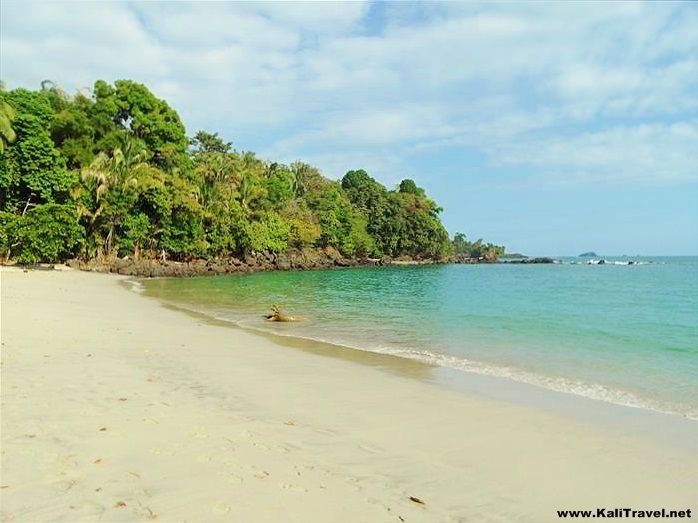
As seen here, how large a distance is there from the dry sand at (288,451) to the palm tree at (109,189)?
36.8 metres

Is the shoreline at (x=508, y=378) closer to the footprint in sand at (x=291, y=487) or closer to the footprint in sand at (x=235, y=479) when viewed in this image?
the footprint in sand at (x=291, y=487)

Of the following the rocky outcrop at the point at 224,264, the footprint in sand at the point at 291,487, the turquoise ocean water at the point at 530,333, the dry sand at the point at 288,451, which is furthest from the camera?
the rocky outcrop at the point at 224,264

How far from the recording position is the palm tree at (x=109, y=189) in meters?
41.8

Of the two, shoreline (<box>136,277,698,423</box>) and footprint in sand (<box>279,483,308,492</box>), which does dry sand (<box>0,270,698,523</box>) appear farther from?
shoreline (<box>136,277,698,423</box>)

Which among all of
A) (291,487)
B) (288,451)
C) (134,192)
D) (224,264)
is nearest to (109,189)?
(134,192)

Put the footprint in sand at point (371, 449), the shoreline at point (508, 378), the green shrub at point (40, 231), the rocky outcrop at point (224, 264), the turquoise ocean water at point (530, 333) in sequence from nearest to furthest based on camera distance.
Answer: the footprint in sand at point (371, 449) → the shoreline at point (508, 378) → the turquoise ocean water at point (530, 333) → the green shrub at point (40, 231) → the rocky outcrop at point (224, 264)

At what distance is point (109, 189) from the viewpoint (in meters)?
42.3

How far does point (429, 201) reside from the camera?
317 ft

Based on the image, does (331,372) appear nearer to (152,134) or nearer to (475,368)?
(475,368)

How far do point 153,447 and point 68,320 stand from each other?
33.8ft

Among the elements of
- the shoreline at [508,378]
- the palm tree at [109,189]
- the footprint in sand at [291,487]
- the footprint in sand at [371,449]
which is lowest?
the shoreline at [508,378]

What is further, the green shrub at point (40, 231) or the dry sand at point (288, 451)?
the green shrub at point (40, 231)

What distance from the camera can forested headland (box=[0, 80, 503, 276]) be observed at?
121 ft

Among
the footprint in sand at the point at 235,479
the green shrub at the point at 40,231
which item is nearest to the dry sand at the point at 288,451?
the footprint in sand at the point at 235,479
